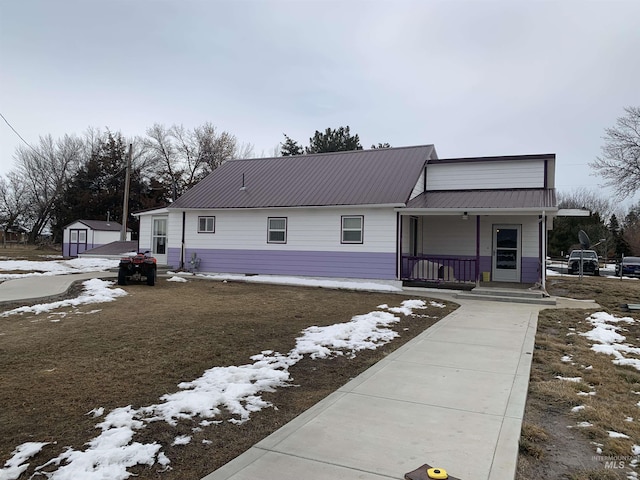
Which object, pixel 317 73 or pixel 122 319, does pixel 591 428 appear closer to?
pixel 122 319

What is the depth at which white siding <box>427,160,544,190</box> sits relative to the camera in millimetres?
15250

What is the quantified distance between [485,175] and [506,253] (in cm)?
304

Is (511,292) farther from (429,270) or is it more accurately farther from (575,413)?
(575,413)

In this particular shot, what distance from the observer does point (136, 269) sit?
1394 centimetres

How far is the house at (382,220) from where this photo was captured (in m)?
14.7

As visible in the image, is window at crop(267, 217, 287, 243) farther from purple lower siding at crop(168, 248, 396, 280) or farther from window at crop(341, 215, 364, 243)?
window at crop(341, 215, 364, 243)

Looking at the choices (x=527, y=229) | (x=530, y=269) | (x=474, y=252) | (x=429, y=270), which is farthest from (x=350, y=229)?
(x=530, y=269)

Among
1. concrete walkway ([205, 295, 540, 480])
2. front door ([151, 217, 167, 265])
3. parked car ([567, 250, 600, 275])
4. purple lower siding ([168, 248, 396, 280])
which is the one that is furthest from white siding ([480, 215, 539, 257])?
parked car ([567, 250, 600, 275])

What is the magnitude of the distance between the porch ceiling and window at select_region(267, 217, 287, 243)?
5.08 metres

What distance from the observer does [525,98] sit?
18859 millimetres

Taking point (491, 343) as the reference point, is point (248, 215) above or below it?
above

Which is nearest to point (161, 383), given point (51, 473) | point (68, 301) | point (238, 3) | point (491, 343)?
point (51, 473)

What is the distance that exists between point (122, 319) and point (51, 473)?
18.7 ft

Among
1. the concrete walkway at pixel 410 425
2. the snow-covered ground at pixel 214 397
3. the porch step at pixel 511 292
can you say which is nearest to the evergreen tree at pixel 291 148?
the porch step at pixel 511 292
